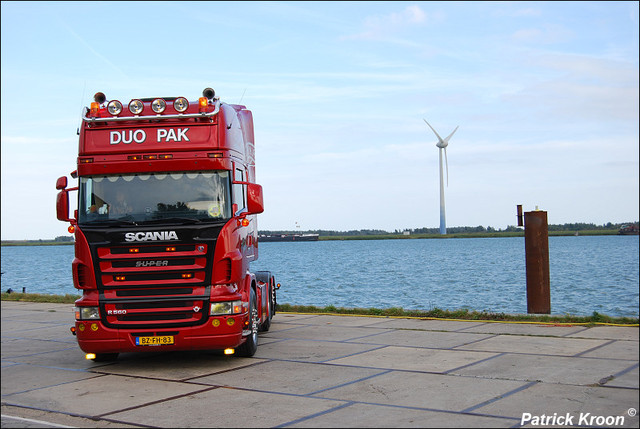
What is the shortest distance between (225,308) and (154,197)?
2044 mm

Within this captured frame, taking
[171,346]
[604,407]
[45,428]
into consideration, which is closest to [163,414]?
[45,428]

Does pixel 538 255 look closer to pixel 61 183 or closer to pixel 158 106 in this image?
pixel 158 106

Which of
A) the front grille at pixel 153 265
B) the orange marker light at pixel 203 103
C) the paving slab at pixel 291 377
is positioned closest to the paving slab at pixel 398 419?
the paving slab at pixel 291 377

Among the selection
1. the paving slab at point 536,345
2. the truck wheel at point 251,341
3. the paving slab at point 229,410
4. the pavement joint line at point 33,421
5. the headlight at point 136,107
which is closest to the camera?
the paving slab at point 229,410

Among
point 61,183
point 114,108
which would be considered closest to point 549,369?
point 114,108

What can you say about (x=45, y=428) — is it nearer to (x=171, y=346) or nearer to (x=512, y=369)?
(x=171, y=346)

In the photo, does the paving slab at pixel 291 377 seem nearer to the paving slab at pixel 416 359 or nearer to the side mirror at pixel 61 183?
the paving slab at pixel 416 359

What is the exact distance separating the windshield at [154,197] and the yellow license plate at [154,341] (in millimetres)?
1768

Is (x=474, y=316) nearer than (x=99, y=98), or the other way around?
(x=99, y=98)

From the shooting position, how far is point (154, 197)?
10.6 meters

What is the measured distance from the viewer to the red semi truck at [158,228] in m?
10.3

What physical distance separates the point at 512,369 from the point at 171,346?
5.02 meters

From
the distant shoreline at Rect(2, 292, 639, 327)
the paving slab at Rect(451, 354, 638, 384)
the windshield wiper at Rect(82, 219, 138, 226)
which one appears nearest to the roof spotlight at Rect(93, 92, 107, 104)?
the windshield wiper at Rect(82, 219, 138, 226)

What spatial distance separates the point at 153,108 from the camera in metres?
10.8
